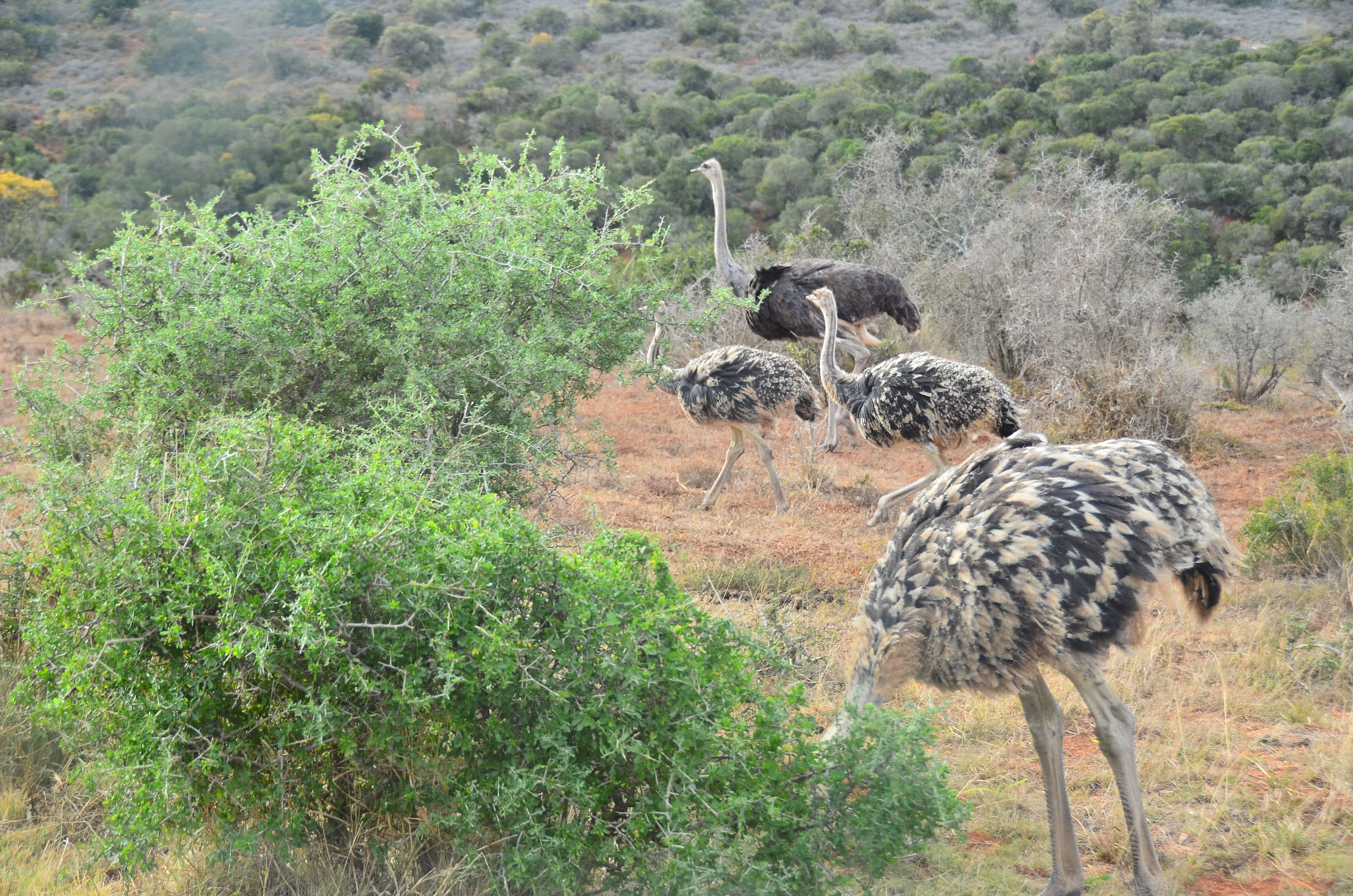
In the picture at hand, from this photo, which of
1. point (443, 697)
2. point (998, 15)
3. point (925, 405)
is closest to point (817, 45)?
point (998, 15)

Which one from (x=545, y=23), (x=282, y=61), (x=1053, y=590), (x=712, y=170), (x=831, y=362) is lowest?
(x=282, y=61)

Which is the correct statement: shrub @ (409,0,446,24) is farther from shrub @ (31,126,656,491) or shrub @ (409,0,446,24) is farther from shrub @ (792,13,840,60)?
shrub @ (31,126,656,491)

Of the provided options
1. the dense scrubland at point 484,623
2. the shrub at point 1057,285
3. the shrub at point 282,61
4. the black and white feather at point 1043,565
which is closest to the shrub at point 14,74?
the shrub at point 282,61

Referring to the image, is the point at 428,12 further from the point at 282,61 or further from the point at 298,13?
the point at 282,61

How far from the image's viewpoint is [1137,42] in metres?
28.3

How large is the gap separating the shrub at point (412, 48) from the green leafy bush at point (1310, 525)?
31.2m

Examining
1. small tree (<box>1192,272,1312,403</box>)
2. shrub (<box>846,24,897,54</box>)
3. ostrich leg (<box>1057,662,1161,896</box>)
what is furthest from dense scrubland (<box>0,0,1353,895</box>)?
shrub (<box>846,24,897,54</box>)

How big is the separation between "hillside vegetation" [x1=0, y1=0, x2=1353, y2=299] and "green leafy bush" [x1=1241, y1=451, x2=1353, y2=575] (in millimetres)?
8880

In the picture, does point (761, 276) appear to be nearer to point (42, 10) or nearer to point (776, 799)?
point (776, 799)

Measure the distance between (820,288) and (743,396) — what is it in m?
2.03

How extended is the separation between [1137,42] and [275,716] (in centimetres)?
3048

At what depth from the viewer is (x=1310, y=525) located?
5680 mm

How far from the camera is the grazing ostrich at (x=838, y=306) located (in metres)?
9.31

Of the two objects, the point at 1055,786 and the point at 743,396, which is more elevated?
the point at 1055,786
